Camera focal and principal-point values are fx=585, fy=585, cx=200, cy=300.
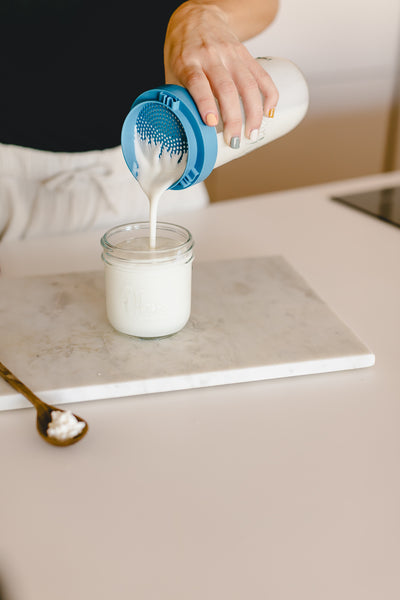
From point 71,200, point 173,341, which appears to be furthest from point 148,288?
point 71,200

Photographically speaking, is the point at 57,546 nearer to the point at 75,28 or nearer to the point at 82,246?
the point at 82,246

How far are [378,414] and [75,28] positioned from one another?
3.34 ft

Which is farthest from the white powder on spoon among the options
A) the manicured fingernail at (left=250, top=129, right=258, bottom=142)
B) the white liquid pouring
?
the manicured fingernail at (left=250, top=129, right=258, bottom=142)

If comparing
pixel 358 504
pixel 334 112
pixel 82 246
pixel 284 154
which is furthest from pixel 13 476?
pixel 334 112

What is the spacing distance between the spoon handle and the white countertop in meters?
0.02

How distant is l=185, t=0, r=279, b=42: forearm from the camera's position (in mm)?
1064

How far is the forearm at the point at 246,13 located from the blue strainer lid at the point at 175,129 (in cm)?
43

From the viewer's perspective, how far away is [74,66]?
123 cm

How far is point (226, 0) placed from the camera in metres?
1.09

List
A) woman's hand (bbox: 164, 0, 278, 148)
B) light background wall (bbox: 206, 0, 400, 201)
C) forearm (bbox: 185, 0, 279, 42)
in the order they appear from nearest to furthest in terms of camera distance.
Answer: woman's hand (bbox: 164, 0, 278, 148) → forearm (bbox: 185, 0, 279, 42) → light background wall (bbox: 206, 0, 400, 201)

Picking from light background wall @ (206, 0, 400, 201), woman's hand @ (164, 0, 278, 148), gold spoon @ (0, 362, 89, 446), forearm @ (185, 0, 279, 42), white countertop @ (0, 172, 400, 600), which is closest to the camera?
white countertop @ (0, 172, 400, 600)

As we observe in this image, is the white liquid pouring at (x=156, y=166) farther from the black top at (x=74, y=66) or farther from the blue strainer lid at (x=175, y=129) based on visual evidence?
the black top at (x=74, y=66)

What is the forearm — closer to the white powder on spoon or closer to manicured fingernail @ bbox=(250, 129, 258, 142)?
manicured fingernail @ bbox=(250, 129, 258, 142)

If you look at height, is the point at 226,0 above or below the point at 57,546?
above
